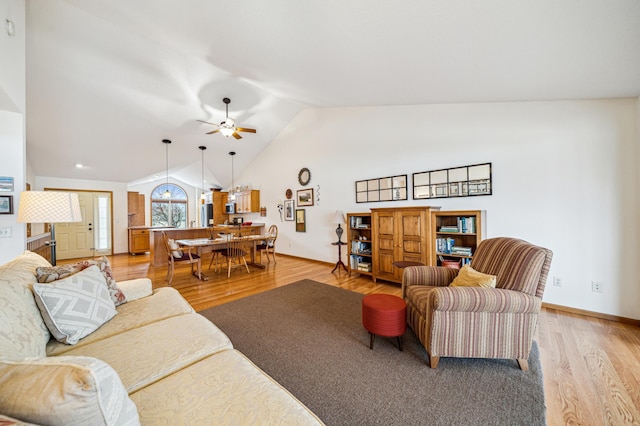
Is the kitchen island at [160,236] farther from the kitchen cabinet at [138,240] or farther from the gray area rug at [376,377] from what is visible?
the gray area rug at [376,377]

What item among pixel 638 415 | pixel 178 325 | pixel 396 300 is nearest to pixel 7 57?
pixel 178 325

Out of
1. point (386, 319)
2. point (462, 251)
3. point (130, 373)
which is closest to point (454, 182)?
point (462, 251)

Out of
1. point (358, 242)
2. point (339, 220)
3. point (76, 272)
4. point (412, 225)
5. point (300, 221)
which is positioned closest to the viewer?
point (76, 272)

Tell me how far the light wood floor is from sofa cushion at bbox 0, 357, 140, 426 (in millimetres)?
2202

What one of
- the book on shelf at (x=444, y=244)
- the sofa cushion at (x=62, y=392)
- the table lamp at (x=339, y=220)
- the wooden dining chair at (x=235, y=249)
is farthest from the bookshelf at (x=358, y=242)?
the sofa cushion at (x=62, y=392)

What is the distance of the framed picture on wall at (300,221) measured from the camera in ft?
19.7

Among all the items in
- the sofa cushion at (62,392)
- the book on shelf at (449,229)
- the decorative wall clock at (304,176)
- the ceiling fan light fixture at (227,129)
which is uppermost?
the ceiling fan light fixture at (227,129)

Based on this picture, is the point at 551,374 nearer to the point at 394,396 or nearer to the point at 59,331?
the point at 394,396

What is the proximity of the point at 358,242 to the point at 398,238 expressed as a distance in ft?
3.17

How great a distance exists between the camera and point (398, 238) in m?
3.84

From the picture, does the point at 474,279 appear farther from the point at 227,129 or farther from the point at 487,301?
the point at 227,129

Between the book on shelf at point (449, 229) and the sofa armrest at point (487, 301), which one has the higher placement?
the book on shelf at point (449, 229)

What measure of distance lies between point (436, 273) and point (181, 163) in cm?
690

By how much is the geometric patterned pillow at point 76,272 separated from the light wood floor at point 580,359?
130 cm
